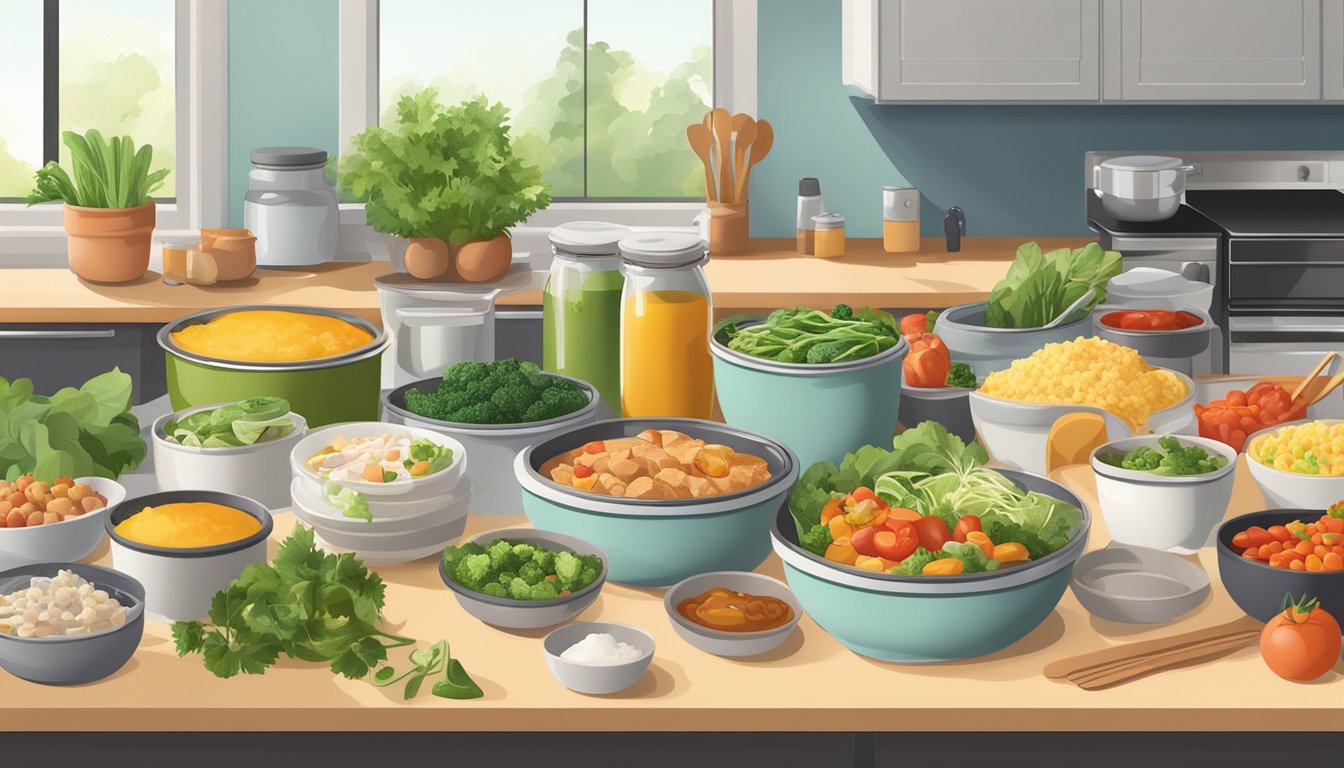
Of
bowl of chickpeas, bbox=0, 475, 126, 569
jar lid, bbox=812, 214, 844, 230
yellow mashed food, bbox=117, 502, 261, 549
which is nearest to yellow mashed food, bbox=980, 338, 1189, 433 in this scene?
yellow mashed food, bbox=117, 502, 261, 549

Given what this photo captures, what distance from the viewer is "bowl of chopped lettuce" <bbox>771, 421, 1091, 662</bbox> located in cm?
149

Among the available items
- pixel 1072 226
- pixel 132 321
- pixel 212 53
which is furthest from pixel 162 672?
pixel 1072 226

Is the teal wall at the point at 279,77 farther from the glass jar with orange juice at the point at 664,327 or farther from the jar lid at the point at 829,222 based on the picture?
the glass jar with orange juice at the point at 664,327

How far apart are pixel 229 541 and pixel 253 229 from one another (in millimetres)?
2788

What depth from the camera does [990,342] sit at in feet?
8.09

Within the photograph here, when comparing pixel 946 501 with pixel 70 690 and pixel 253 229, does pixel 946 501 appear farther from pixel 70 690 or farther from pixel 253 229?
pixel 253 229

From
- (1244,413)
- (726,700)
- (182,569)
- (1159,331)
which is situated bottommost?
(726,700)

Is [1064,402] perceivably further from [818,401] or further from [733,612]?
[733,612]

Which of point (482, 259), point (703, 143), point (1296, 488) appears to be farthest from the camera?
point (703, 143)

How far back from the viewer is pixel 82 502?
1762 millimetres

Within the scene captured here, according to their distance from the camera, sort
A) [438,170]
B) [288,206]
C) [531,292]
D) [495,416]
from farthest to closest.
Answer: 1. [288,206]
2. [531,292]
3. [438,170]
4. [495,416]

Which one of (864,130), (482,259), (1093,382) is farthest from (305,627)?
(864,130)

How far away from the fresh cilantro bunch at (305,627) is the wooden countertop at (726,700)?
2 cm

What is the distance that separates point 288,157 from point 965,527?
3.02 m
